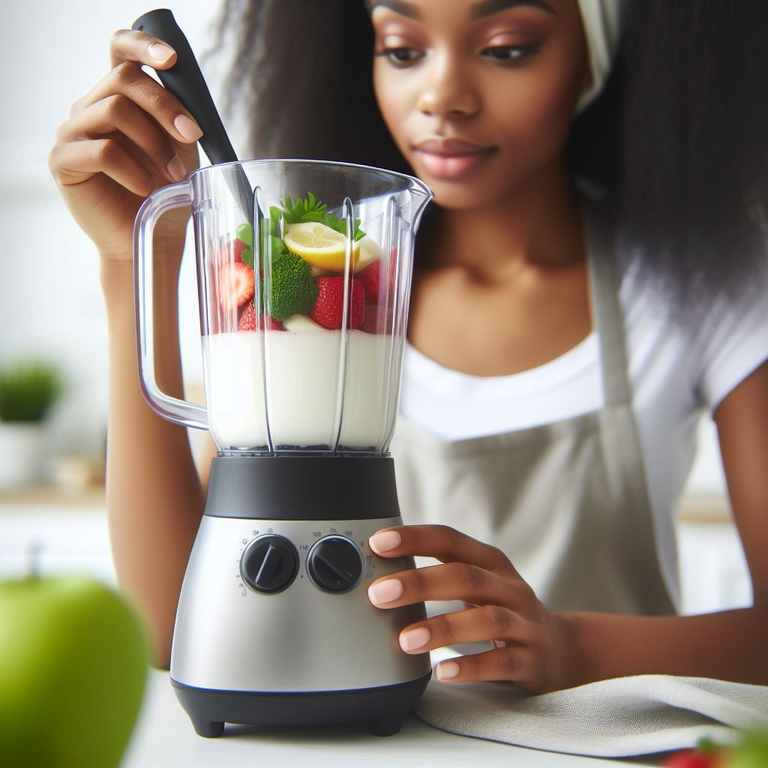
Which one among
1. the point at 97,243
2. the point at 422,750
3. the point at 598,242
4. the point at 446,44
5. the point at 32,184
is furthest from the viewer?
the point at 32,184

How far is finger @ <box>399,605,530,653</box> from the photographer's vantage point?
0.47 m

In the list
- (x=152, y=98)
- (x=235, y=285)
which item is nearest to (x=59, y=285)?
(x=152, y=98)

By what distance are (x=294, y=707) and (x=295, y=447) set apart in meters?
0.15

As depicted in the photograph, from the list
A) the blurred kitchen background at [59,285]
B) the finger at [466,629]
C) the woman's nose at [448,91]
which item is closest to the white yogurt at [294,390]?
the finger at [466,629]

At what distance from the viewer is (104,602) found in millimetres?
311

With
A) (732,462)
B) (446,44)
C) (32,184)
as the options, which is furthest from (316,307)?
(32,184)

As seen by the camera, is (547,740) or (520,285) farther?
(520,285)

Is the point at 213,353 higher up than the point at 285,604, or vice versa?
the point at 213,353

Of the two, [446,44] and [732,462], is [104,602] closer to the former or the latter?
[446,44]

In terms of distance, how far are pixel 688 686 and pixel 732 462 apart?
0.61 metres

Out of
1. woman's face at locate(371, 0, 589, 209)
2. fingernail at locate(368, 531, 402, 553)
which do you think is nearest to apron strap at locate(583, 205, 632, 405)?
woman's face at locate(371, 0, 589, 209)

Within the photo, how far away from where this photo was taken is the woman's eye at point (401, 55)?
92 cm

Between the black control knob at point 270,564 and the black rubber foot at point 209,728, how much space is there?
8 centimetres

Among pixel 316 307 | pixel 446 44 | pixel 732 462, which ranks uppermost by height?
pixel 446 44
